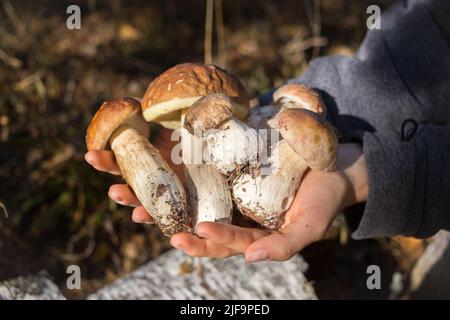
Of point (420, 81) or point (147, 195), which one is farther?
point (420, 81)

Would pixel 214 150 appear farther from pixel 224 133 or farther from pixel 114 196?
pixel 114 196

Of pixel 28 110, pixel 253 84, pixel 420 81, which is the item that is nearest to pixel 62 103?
pixel 28 110

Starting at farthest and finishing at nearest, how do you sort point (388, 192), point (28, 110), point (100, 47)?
point (100, 47) < point (28, 110) < point (388, 192)

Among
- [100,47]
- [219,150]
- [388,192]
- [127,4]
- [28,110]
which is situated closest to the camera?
[219,150]

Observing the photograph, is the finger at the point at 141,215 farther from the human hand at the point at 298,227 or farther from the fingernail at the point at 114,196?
the human hand at the point at 298,227

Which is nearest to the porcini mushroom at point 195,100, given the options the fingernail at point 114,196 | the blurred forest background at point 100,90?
the fingernail at point 114,196

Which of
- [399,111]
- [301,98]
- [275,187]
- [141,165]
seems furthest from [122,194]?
[399,111]
